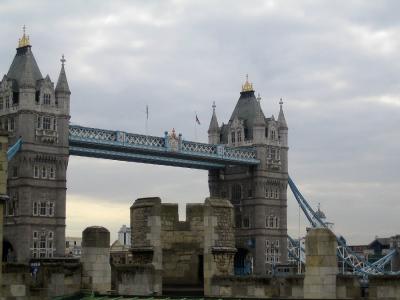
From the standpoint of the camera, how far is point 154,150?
89.6 metres

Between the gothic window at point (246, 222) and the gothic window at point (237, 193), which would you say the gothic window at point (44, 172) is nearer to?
the gothic window at point (237, 193)

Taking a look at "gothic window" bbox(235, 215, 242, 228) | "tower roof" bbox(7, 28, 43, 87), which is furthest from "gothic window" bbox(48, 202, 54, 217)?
"gothic window" bbox(235, 215, 242, 228)

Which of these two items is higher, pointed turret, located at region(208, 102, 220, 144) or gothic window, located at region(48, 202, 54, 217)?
pointed turret, located at region(208, 102, 220, 144)

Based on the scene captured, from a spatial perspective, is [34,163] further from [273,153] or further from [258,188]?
[273,153]

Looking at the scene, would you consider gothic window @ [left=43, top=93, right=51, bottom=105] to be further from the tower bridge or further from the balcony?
the balcony

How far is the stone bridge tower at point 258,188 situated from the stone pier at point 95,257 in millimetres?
81207

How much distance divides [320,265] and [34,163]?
66.4 metres

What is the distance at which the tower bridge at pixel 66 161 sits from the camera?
259 feet

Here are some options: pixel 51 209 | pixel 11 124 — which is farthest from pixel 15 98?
pixel 51 209

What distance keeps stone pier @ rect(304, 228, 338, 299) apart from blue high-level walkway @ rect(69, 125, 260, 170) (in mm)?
67786

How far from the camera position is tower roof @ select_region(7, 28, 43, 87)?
81.3 m

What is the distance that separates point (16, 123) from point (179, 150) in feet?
67.4

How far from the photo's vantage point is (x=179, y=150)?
9319 cm

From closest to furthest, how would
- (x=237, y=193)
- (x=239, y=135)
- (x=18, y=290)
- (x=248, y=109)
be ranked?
(x=18, y=290)
(x=237, y=193)
(x=239, y=135)
(x=248, y=109)
